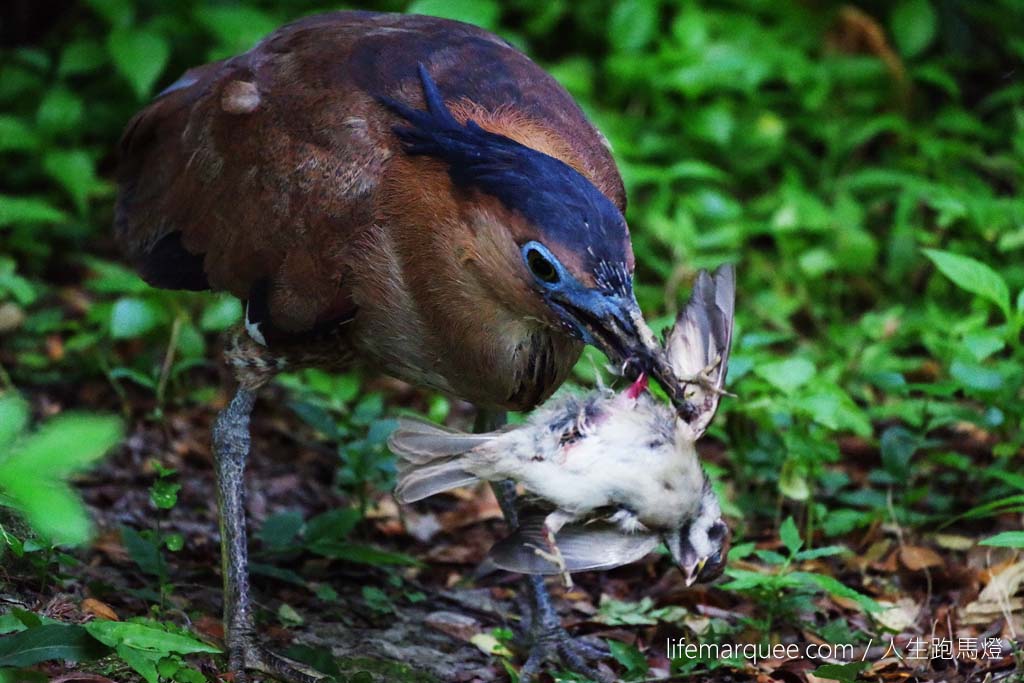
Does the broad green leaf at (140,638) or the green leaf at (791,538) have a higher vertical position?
the broad green leaf at (140,638)

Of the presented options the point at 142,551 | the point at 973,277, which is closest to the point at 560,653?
the point at 142,551

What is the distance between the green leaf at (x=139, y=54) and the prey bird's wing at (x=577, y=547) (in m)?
4.24

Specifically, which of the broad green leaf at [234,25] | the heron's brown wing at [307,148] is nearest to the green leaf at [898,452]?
the heron's brown wing at [307,148]

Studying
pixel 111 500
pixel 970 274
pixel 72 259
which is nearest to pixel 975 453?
pixel 970 274

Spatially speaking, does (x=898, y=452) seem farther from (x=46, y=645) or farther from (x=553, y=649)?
(x=46, y=645)

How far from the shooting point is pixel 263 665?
14.8ft

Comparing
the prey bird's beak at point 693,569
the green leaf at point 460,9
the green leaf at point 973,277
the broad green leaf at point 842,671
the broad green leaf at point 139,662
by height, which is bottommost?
the broad green leaf at point 842,671

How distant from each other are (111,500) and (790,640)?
3.22 m

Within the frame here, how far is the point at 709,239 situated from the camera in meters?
7.50

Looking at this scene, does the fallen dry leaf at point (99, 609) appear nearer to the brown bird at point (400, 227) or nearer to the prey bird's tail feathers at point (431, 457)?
the brown bird at point (400, 227)

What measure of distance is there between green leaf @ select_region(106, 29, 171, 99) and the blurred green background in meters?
0.02

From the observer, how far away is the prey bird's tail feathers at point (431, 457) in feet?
12.6

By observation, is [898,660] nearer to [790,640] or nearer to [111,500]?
[790,640]

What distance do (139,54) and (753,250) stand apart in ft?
13.6
